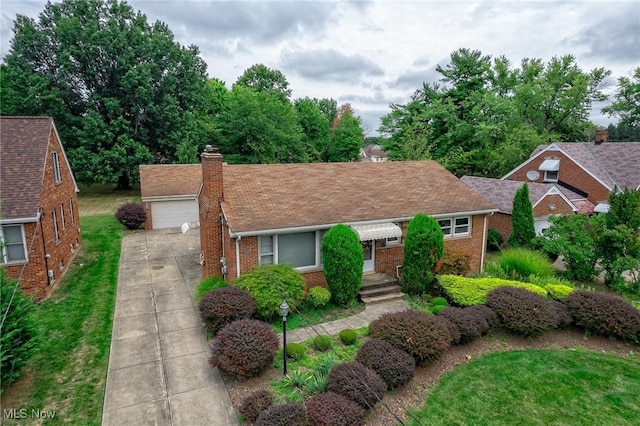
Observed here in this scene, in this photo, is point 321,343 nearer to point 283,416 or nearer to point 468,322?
point 283,416

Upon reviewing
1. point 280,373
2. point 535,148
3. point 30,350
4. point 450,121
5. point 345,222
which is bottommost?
point 280,373

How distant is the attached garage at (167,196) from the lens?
1019 inches

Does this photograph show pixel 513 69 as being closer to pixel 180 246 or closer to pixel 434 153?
pixel 434 153

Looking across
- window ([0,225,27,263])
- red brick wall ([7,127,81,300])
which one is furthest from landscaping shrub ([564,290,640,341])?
window ([0,225,27,263])

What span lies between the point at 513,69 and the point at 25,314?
47614 millimetres

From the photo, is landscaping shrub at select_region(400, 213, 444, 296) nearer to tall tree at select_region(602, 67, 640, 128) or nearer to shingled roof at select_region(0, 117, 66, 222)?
shingled roof at select_region(0, 117, 66, 222)

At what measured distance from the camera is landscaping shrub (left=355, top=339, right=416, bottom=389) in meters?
8.36

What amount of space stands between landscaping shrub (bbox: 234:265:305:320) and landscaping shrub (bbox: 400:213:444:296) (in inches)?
168

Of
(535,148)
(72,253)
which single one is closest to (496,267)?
(72,253)

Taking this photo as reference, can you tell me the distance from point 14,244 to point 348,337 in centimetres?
1238

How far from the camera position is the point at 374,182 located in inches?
687

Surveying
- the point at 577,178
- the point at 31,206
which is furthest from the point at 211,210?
the point at 577,178

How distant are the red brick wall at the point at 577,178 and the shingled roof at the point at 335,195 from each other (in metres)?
16.5

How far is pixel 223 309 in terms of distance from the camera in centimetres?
1080
